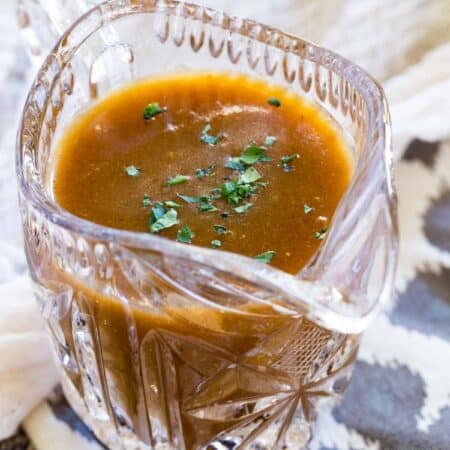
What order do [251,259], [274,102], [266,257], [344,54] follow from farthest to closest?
[344,54]
[274,102]
[266,257]
[251,259]

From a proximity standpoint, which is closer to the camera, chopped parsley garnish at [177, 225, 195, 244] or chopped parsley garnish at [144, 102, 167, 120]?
chopped parsley garnish at [177, 225, 195, 244]

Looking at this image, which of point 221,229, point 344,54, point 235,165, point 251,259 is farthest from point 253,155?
point 344,54

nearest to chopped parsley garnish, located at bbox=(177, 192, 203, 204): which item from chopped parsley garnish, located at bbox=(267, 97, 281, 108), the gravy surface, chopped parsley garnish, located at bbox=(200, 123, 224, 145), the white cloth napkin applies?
the gravy surface

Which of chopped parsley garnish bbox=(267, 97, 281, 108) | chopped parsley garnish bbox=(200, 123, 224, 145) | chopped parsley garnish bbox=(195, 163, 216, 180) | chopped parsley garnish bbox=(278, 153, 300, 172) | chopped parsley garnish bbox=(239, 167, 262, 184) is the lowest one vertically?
chopped parsley garnish bbox=(195, 163, 216, 180)

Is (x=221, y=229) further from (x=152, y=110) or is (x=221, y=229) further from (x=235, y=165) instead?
(x=152, y=110)

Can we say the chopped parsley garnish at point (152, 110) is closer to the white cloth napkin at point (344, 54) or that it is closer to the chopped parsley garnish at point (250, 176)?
the chopped parsley garnish at point (250, 176)

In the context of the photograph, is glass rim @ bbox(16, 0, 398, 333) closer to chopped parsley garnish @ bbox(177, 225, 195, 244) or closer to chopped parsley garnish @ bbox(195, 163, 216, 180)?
chopped parsley garnish @ bbox(177, 225, 195, 244)
